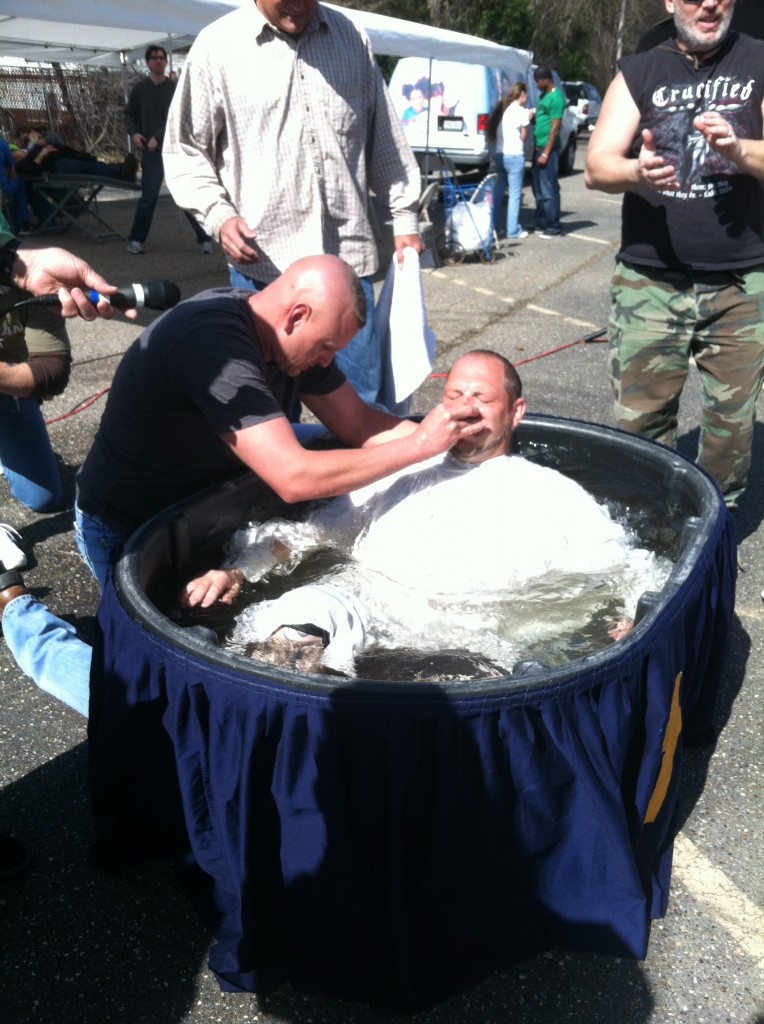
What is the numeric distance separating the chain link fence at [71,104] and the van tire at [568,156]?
8.04 m

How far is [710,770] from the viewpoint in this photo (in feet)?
8.57

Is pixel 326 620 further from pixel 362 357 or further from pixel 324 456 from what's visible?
pixel 362 357

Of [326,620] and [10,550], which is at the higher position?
[326,620]

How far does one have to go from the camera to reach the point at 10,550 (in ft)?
11.4

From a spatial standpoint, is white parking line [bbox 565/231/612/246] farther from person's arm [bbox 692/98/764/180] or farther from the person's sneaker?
the person's sneaker

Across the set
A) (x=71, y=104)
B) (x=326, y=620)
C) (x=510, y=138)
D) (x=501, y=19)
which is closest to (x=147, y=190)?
(x=510, y=138)

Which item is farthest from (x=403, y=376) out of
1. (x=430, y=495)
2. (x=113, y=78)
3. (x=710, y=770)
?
(x=113, y=78)

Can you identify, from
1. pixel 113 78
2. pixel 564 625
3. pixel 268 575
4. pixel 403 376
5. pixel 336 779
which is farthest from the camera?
pixel 113 78

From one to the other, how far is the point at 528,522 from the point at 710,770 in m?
0.89

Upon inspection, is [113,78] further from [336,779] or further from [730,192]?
[336,779]

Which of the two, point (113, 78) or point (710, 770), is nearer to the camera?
point (710, 770)

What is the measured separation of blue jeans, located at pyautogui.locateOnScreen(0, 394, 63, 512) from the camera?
3.83 m

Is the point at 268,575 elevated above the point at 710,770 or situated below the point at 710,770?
above

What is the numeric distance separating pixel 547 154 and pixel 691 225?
340 inches
